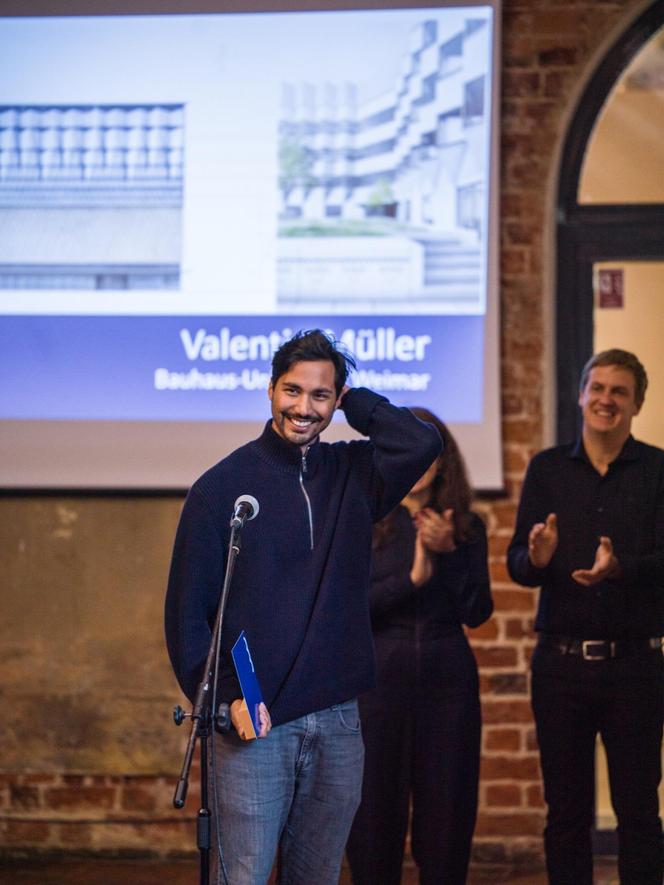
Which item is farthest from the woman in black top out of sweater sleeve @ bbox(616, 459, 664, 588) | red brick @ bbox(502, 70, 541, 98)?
red brick @ bbox(502, 70, 541, 98)

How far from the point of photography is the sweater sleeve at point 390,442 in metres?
2.49

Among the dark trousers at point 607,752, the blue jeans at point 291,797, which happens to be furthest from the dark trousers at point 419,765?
the blue jeans at point 291,797

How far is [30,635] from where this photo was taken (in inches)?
170

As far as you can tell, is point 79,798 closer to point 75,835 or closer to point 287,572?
point 75,835

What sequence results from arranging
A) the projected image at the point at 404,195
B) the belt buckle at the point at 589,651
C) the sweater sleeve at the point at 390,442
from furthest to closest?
the projected image at the point at 404,195, the belt buckle at the point at 589,651, the sweater sleeve at the point at 390,442

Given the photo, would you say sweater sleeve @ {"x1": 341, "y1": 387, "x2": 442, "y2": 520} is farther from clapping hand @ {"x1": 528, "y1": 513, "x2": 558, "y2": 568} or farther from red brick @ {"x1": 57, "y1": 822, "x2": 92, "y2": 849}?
red brick @ {"x1": 57, "y1": 822, "x2": 92, "y2": 849}

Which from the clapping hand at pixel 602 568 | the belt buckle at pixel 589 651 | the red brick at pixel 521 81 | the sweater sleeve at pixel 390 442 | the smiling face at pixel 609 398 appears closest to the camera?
the sweater sleeve at pixel 390 442

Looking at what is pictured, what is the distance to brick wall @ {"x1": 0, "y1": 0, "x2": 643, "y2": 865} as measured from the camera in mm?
4266

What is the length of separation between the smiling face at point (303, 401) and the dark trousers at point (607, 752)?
1.21m

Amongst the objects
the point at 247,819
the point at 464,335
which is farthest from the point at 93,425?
the point at 247,819

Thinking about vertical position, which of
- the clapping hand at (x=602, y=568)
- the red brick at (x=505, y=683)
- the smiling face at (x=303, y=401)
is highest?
the smiling face at (x=303, y=401)

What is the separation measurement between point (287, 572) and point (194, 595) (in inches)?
7.7

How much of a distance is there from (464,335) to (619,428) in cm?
108

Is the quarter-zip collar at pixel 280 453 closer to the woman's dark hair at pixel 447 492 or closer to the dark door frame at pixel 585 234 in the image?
the woman's dark hair at pixel 447 492
